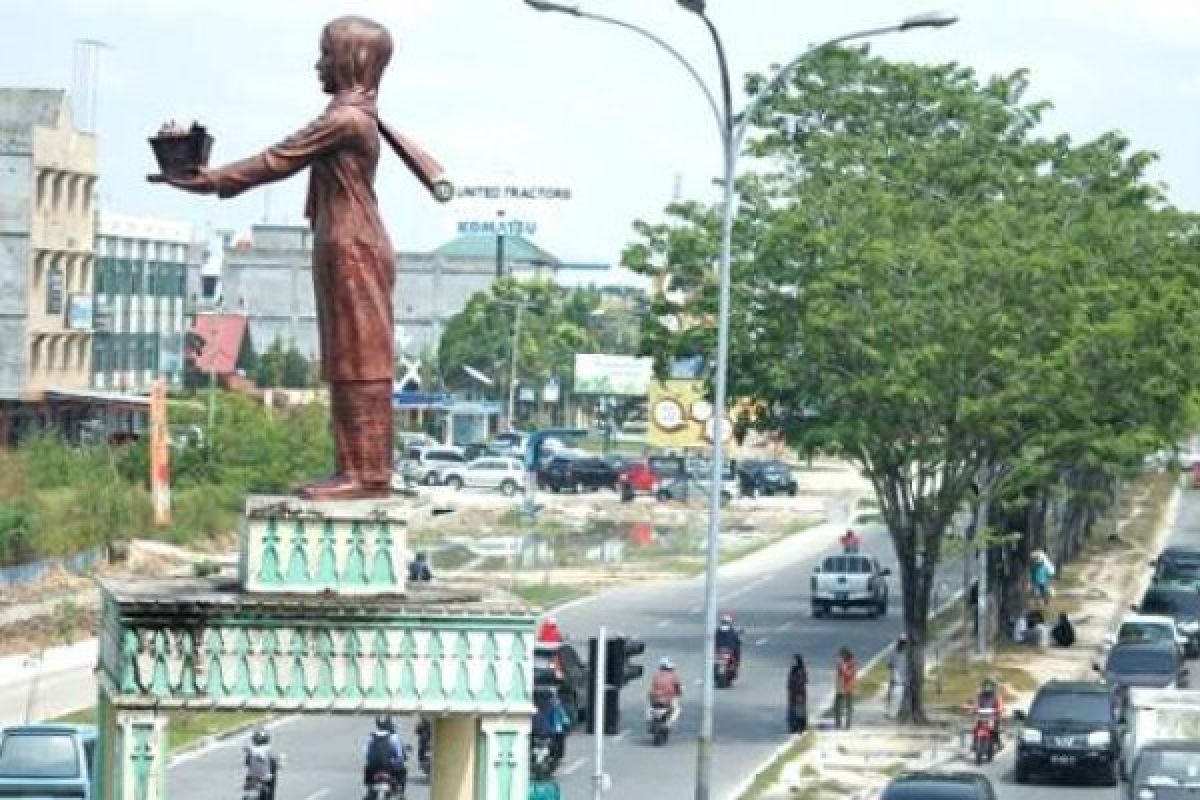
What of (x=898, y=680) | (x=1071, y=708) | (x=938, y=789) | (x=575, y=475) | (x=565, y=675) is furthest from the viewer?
(x=575, y=475)

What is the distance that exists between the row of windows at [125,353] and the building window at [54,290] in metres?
7.79

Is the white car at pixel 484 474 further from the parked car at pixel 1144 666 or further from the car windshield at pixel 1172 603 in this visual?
the parked car at pixel 1144 666

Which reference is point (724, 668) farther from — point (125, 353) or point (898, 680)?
point (125, 353)

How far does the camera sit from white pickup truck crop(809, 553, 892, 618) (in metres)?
69.6

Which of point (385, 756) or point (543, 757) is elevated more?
point (385, 756)

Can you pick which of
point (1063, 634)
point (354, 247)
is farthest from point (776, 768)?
point (354, 247)

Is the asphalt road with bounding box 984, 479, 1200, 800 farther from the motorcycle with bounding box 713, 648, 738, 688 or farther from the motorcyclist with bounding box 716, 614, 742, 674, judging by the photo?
the motorcycle with bounding box 713, 648, 738, 688

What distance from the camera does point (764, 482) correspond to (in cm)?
11506

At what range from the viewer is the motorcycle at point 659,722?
1869 inches

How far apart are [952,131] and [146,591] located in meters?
45.4

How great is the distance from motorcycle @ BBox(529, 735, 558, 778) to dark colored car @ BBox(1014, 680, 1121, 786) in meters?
6.73

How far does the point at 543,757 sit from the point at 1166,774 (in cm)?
813

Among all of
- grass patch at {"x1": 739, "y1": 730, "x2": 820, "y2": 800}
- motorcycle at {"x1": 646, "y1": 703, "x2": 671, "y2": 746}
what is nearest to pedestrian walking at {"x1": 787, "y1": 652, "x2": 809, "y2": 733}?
grass patch at {"x1": 739, "y1": 730, "x2": 820, "y2": 800}

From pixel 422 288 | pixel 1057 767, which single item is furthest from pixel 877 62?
pixel 422 288
